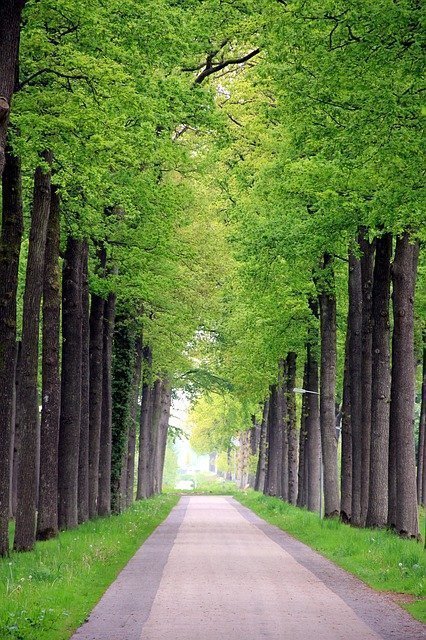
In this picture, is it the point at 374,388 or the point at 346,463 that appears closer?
the point at 374,388

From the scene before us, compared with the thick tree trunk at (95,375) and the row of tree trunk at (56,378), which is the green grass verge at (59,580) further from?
the thick tree trunk at (95,375)

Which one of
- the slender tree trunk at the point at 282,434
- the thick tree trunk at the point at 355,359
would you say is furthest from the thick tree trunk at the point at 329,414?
the slender tree trunk at the point at 282,434

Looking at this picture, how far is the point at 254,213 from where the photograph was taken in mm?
31328

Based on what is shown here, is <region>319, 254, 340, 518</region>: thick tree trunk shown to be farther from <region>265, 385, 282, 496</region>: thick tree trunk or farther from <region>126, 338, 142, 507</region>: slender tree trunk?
<region>265, 385, 282, 496</region>: thick tree trunk

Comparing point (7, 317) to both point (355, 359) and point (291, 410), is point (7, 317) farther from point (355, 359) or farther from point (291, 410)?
point (291, 410)

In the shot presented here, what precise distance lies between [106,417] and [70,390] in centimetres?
757

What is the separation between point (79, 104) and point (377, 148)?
4594 millimetres

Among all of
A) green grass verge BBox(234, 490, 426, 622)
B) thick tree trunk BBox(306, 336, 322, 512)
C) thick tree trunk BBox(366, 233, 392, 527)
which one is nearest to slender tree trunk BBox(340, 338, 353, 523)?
green grass verge BBox(234, 490, 426, 622)

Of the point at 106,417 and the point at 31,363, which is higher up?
the point at 31,363

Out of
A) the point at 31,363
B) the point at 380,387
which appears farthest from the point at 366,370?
the point at 31,363

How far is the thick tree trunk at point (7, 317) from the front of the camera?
721 inches

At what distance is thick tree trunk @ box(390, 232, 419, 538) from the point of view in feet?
77.4

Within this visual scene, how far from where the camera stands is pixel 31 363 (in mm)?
20625

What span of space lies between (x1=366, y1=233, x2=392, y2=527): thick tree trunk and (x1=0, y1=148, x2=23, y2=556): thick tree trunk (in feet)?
33.7
